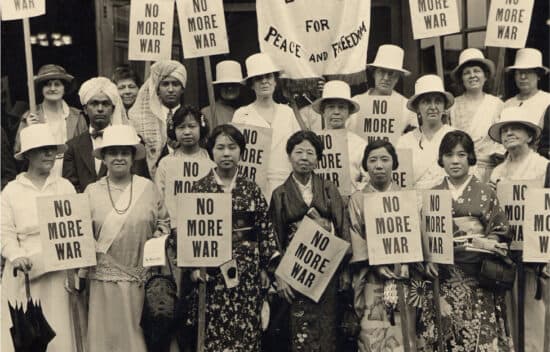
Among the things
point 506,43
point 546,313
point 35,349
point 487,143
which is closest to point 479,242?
Answer: point 546,313

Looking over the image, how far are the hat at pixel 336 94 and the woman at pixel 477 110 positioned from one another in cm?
92

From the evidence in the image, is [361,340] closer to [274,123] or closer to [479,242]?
[479,242]

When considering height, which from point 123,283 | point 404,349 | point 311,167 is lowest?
point 404,349

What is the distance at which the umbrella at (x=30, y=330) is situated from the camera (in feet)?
24.1

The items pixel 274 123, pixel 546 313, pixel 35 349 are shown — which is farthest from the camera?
pixel 274 123

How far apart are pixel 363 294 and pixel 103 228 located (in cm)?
177

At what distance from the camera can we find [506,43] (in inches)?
363

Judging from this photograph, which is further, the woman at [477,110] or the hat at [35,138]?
the woman at [477,110]

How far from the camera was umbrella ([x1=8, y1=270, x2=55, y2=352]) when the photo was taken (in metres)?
7.35

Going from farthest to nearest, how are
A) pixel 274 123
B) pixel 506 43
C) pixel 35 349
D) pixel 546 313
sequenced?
pixel 506 43, pixel 274 123, pixel 546 313, pixel 35 349

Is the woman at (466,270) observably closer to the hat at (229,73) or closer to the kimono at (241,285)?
the kimono at (241,285)

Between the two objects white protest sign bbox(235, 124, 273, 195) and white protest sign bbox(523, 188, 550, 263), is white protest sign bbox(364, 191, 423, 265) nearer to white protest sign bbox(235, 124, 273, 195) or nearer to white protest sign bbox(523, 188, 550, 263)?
white protest sign bbox(523, 188, 550, 263)

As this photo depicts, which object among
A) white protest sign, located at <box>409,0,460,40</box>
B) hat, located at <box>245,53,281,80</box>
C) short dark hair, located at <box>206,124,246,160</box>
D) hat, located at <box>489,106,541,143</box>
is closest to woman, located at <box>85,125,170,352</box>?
short dark hair, located at <box>206,124,246,160</box>

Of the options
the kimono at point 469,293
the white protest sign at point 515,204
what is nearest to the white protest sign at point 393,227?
the kimono at point 469,293
